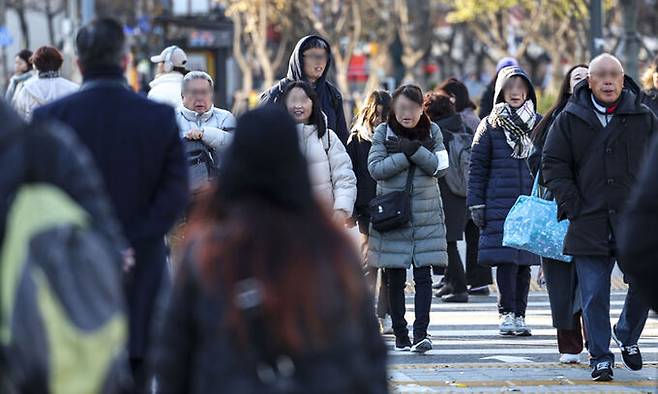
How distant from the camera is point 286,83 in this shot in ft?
35.3

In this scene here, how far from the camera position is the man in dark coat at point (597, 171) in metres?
9.43

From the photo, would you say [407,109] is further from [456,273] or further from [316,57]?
[456,273]

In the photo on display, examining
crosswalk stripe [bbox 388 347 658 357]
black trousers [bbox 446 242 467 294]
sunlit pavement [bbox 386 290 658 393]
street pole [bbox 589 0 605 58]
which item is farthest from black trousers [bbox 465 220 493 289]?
street pole [bbox 589 0 605 58]

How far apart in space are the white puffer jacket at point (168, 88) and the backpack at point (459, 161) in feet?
8.96

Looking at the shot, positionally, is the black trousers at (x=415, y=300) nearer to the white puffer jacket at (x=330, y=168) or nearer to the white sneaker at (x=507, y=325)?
the white puffer jacket at (x=330, y=168)

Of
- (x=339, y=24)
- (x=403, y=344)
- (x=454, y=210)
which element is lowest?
(x=403, y=344)

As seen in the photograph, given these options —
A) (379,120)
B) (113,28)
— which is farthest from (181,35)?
(113,28)

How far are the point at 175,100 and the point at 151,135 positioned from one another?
516cm

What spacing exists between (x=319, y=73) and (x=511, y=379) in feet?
9.18

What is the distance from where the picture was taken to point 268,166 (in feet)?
13.8

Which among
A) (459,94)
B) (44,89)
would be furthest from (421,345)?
(44,89)

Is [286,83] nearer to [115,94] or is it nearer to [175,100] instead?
[175,100]

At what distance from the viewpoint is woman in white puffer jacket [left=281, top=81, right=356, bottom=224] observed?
10.4 metres

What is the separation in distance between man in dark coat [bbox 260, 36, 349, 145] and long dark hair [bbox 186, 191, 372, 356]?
7175mm
